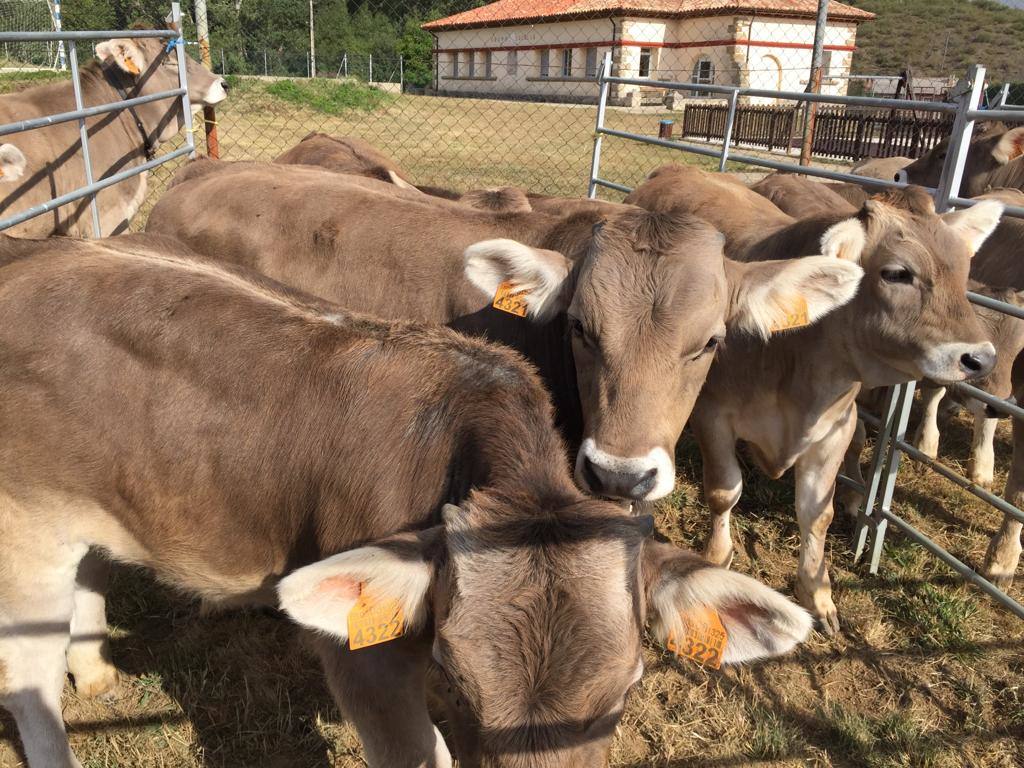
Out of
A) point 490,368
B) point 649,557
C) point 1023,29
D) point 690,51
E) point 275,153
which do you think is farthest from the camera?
point 1023,29

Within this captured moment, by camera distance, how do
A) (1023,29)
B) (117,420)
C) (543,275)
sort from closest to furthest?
(117,420) < (543,275) < (1023,29)

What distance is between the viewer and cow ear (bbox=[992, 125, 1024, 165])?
313 inches

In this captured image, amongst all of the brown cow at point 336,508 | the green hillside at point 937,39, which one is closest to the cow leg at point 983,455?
the brown cow at point 336,508

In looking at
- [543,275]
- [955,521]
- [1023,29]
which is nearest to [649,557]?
[543,275]

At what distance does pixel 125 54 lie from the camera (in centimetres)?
781

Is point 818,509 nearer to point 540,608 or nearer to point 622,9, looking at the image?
point 540,608

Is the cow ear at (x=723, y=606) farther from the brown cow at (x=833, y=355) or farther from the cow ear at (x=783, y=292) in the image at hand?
the brown cow at (x=833, y=355)

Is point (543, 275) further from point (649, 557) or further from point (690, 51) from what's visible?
point (690, 51)

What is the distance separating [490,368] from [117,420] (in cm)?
126

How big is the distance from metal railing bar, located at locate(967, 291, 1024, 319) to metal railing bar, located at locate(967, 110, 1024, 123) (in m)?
0.81

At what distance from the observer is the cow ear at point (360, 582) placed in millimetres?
1783

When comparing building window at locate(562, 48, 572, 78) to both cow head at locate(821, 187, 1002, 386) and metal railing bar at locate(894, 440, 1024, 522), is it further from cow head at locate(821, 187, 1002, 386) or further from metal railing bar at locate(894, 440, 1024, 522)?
cow head at locate(821, 187, 1002, 386)

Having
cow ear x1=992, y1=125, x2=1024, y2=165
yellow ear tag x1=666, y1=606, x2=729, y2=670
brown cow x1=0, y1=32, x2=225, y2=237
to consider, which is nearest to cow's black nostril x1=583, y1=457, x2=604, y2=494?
yellow ear tag x1=666, y1=606, x2=729, y2=670

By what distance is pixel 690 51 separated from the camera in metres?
34.6
